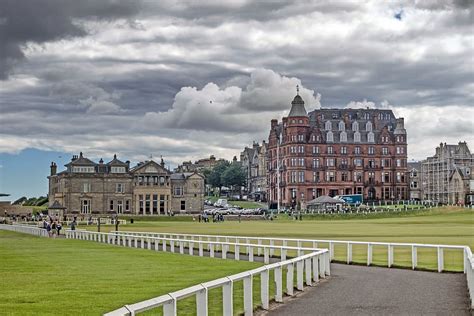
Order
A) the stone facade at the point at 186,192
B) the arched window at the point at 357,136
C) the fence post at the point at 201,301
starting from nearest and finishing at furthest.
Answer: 1. the fence post at the point at 201,301
2. the stone facade at the point at 186,192
3. the arched window at the point at 357,136

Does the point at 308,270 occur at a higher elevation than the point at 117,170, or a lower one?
lower

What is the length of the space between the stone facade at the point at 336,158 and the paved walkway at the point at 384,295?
163 meters

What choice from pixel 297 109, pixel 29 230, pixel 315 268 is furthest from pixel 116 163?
pixel 315 268

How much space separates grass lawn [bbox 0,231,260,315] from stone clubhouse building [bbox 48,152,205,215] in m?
136

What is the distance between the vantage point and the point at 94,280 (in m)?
25.4

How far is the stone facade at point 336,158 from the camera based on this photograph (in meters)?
193

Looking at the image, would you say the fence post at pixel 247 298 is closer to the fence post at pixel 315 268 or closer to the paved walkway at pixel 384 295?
the paved walkway at pixel 384 295

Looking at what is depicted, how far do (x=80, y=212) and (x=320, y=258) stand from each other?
496ft

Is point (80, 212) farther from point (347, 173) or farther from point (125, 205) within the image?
point (347, 173)

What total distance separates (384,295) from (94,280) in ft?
29.2

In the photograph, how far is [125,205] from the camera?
18012cm

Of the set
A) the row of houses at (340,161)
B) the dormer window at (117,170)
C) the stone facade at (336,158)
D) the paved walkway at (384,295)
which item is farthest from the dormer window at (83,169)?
the paved walkway at (384,295)

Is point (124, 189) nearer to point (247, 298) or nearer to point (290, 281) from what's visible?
point (290, 281)

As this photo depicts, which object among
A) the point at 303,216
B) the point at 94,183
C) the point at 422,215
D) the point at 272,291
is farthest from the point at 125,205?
the point at 272,291
